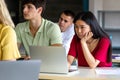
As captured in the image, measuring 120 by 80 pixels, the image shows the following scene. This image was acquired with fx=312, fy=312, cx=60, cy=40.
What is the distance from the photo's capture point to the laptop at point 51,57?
7.06ft

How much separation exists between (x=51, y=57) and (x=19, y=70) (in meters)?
0.87

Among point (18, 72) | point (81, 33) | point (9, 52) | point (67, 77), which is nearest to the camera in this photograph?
point (18, 72)

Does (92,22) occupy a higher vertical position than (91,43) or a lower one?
higher

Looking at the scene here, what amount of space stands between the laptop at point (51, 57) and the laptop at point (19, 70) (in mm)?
745

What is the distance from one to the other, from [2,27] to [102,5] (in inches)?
201

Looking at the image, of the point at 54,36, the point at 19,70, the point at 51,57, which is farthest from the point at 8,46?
the point at 54,36

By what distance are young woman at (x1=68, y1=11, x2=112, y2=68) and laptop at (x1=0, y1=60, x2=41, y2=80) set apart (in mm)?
1220

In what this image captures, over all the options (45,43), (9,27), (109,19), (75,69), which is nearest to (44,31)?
(45,43)

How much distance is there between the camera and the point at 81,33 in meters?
2.69

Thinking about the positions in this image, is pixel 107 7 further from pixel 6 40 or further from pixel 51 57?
pixel 6 40

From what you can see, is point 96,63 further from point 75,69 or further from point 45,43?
point 45,43

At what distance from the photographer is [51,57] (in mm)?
2197

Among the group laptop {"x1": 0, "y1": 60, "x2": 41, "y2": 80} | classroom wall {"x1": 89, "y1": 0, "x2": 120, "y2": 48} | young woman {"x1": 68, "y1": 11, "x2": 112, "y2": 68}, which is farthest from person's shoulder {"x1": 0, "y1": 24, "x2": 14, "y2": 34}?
classroom wall {"x1": 89, "y1": 0, "x2": 120, "y2": 48}

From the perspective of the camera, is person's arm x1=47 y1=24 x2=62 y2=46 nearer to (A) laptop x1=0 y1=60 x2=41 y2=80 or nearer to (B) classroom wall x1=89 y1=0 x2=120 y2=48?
(A) laptop x1=0 y1=60 x2=41 y2=80
